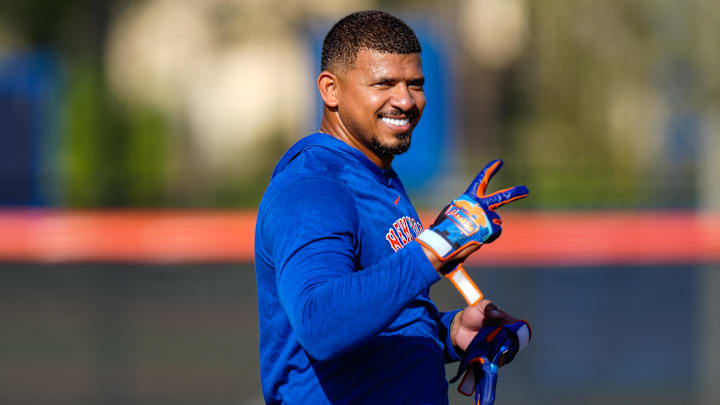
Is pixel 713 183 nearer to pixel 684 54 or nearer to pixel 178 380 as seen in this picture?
pixel 684 54

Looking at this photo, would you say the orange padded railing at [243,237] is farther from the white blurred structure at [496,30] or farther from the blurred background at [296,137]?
the white blurred structure at [496,30]

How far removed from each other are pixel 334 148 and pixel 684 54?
16647 millimetres

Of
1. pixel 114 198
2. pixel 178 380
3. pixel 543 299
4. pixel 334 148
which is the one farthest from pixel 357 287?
pixel 114 198

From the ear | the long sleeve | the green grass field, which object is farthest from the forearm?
the green grass field

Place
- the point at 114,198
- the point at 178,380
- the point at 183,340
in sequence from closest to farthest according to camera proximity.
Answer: the point at 178,380 → the point at 183,340 → the point at 114,198

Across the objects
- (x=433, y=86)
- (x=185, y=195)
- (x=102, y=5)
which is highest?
(x=102, y=5)

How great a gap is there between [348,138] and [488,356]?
26.9 inches

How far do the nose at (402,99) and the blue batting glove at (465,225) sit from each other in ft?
0.97

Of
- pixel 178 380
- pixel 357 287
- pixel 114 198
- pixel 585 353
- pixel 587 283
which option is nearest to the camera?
pixel 357 287

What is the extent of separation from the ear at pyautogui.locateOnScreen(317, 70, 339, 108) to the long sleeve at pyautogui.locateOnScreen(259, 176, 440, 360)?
14.6 inches

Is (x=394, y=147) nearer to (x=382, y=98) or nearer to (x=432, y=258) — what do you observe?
(x=382, y=98)

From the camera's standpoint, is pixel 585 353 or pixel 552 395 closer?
pixel 552 395

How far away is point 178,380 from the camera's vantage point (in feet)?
22.1

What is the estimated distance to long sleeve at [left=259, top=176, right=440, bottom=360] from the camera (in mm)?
1917
